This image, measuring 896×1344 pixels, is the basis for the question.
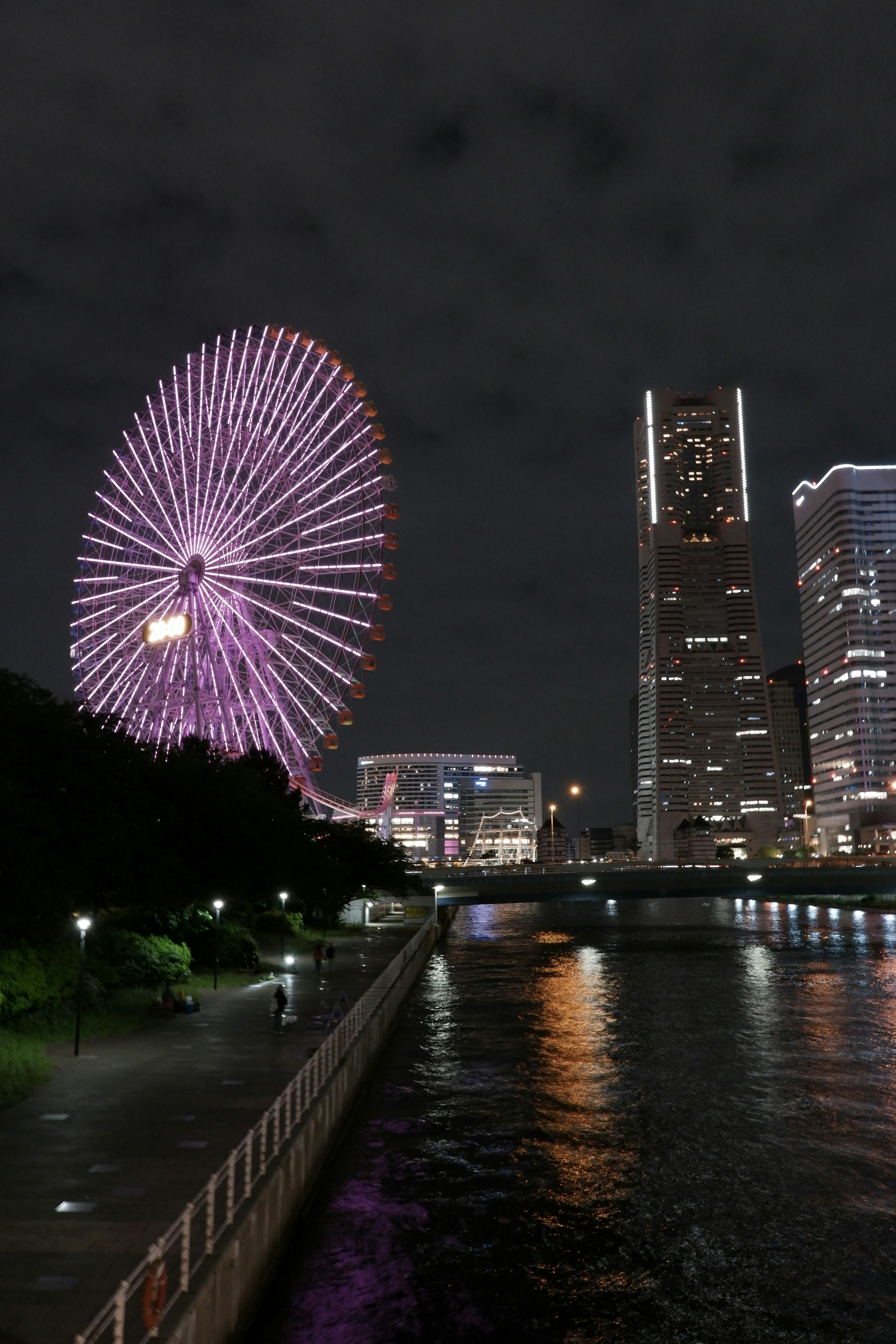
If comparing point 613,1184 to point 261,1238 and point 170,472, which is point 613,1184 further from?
point 170,472

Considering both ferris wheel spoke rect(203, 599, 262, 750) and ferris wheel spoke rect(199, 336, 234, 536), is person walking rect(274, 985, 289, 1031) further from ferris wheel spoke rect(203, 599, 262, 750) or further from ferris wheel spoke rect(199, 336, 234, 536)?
ferris wheel spoke rect(199, 336, 234, 536)

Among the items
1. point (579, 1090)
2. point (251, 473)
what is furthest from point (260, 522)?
point (579, 1090)

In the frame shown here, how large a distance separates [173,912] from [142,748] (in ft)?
24.6

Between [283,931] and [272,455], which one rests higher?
[272,455]

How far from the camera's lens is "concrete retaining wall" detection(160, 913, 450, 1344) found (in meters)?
12.0

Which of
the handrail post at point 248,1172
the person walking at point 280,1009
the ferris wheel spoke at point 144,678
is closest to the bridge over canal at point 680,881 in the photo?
the ferris wheel spoke at point 144,678

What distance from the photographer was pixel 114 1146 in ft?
60.5

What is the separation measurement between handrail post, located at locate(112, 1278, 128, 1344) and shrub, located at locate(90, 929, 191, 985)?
2615cm

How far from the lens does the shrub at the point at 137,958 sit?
3622 cm

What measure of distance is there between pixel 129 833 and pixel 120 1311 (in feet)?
77.9

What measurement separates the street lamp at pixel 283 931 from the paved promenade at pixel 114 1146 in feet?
59.0

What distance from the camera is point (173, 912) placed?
44.9m

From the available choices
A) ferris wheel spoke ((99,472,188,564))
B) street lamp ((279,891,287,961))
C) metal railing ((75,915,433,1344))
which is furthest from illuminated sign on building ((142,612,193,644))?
metal railing ((75,915,433,1344))

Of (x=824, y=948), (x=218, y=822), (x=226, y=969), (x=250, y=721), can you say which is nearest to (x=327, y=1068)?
(x=218, y=822)
